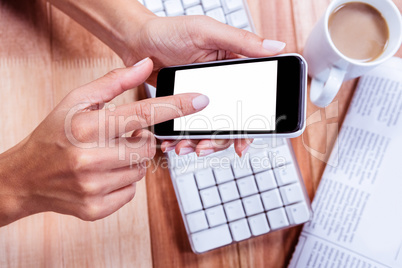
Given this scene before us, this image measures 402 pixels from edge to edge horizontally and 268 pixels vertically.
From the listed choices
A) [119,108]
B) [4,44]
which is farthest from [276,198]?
[4,44]

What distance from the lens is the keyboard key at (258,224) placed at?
492 mm

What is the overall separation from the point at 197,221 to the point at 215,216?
0.08 ft

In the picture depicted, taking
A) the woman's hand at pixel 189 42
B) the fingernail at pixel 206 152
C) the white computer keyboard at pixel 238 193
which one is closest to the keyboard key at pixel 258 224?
the white computer keyboard at pixel 238 193

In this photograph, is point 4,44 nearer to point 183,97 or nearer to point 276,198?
point 183,97

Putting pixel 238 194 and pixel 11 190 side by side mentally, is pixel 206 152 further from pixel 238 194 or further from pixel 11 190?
pixel 11 190

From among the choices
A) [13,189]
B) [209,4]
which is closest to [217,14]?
[209,4]

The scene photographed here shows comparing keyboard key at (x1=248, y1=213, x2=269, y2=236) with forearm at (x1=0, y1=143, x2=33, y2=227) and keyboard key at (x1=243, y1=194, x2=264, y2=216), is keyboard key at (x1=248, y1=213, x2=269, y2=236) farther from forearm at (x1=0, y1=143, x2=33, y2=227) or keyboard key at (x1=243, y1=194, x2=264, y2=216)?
forearm at (x1=0, y1=143, x2=33, y2=227)

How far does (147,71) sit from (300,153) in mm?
253

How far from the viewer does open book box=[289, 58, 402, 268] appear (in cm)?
49

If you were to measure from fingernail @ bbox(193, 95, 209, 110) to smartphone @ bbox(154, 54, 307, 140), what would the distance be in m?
0.02

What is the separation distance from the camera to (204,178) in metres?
0.49

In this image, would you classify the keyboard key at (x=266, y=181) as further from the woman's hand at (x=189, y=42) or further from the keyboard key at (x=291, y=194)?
the woman's hand at (x=189, y=42)

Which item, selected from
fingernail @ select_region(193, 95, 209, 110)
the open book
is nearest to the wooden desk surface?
the open book

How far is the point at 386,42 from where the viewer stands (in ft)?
1.55
